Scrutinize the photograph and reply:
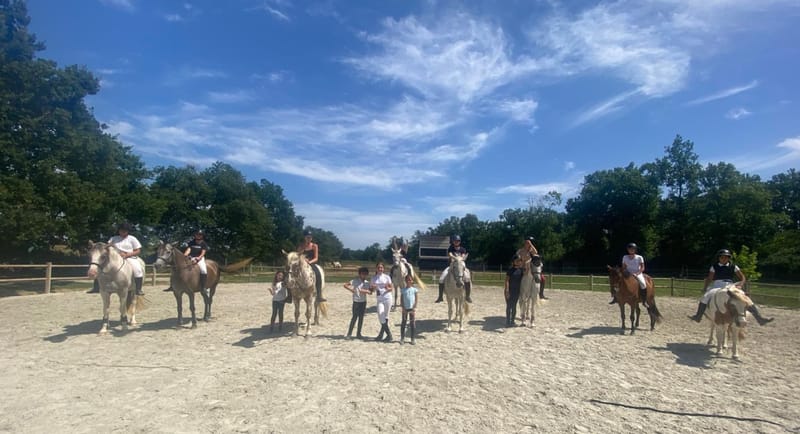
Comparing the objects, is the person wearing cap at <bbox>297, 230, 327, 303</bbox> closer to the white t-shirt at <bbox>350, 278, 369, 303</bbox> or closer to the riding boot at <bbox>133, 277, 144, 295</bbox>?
the white t-shirt at <bbox>350, 278, 369, 303</bbox>

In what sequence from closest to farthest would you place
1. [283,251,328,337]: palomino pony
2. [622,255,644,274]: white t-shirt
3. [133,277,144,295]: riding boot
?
[283,251,328,337]: palomino pony, [133,277,144,295]: riding boot, [622,255,644,274]: white t-shirt

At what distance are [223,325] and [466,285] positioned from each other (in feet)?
22.4

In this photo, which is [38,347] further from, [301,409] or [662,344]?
[662,344]

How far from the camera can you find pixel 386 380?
657 centimetres

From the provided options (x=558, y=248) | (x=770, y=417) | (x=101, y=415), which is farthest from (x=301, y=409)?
(x=558, y=248)

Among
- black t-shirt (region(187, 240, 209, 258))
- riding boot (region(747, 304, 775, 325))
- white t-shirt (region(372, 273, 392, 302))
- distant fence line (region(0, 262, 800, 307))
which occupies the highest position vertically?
black t-shirt (region(187, 240, 209, 258))

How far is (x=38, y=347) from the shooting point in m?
8.45

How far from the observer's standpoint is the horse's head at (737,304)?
7.99 m

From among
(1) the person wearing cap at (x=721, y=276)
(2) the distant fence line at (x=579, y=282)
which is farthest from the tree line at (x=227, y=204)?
(1) the person wearing cap at (x=721, y=276)

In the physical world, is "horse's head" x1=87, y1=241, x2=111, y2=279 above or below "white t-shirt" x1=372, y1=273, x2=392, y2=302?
above

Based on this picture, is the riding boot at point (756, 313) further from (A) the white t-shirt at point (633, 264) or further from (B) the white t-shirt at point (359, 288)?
(B) the white t-shirt at point (359, 288)

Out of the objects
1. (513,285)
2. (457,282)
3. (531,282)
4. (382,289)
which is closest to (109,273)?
(382,289)

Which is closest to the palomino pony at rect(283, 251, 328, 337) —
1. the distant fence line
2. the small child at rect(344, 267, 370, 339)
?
the small child at rect(344, 267, 370, 339)

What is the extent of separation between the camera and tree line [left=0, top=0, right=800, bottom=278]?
1941 centimetres
